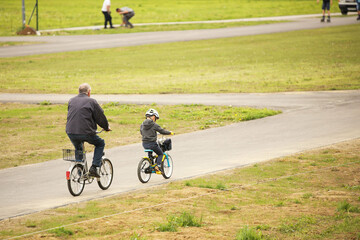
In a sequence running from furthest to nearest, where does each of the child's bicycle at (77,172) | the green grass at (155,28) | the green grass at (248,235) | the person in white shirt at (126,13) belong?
the person in white shirt at (126,13)
the green grass at (155,28)
the child's bicycle at (77,172)
the green grass at (248,235)

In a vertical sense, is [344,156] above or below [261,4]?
below

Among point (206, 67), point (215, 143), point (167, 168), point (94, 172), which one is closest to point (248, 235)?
point (94, 172)

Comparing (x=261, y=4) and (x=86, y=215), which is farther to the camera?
(x=261, y=4)

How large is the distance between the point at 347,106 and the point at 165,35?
1046 inches

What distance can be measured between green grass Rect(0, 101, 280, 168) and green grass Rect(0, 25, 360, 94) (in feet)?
15.3

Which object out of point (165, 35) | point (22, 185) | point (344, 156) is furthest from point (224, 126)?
point (165, 35)

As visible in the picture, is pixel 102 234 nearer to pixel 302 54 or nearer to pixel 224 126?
pixel 224 126

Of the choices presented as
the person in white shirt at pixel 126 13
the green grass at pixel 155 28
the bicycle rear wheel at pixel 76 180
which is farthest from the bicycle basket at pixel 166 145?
the person in white shirt at pixel 126 13

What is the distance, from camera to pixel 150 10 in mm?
68188

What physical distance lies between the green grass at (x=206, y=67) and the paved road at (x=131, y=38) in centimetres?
151

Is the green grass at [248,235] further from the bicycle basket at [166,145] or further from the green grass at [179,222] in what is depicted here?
the bicycle basket at [166,145]

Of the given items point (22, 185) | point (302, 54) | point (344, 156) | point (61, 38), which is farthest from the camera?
point (61, 38)

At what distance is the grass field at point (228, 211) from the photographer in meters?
8.85

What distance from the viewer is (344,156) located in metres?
14.5
